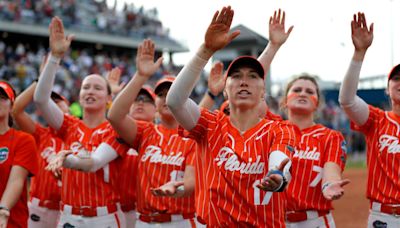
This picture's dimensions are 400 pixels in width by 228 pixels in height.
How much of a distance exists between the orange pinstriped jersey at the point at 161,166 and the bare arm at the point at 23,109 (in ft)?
4.78

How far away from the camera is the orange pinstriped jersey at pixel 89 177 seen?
4.74 meters

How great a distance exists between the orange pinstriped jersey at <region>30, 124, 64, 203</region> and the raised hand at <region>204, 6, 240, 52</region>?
3154mm

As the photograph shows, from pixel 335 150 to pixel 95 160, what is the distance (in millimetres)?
2221

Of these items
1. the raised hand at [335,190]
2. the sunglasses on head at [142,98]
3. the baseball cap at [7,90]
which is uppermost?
the baseball cap at [7,90]

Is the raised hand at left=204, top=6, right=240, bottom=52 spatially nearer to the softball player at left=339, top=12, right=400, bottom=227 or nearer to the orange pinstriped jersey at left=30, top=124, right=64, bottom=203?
the softball player at left=339, top=12, right=400, bottom=227

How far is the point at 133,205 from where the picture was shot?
5496 mm

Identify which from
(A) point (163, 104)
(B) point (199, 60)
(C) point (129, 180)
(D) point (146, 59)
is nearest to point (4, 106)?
(D) point (146, 59)

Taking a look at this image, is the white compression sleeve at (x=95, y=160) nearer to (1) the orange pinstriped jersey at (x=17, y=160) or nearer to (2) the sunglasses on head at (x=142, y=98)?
(1) the orange pinstriped jersey at (x=17, y=160)

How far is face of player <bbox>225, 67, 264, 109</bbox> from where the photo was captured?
340cm

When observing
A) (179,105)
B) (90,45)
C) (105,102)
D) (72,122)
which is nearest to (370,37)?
(179,105)

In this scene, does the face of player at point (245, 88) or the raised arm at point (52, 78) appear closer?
the face of player at point (245, 88)

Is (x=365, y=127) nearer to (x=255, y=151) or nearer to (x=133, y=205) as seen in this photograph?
(x=255, y=151)

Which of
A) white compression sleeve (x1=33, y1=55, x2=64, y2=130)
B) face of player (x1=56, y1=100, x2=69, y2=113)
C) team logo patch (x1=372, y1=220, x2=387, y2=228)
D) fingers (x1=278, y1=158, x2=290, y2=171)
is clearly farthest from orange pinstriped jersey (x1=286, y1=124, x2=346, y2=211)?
face of player (x1=56, y1=100, x2=69, y2=113)

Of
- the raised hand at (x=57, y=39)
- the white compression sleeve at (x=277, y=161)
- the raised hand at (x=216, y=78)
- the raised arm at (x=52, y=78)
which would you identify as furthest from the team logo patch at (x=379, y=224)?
the raised hand at (x=57, y=39)
